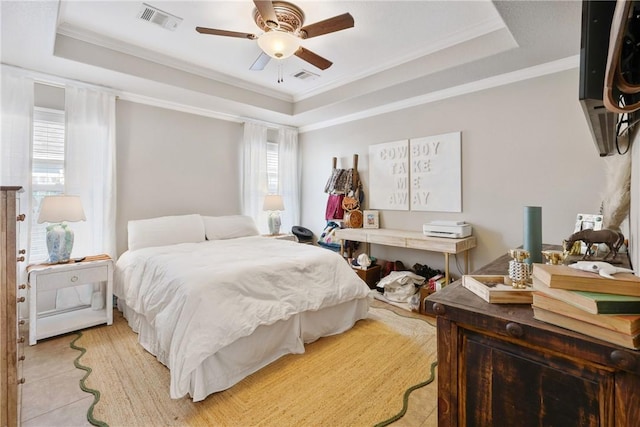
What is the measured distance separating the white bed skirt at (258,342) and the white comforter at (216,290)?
0.11 m

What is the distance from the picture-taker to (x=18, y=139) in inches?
106

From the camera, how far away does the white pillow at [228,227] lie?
3730 mm

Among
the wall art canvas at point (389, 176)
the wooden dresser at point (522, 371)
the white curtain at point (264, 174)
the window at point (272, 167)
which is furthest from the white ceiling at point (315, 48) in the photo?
the wooden dresser at point (522, 371)

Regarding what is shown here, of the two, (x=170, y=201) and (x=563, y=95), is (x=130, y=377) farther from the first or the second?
(x=563, y=95)

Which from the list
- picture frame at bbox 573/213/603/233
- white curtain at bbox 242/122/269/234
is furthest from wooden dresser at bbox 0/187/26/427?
picture frame at bbox 573/213/603/233

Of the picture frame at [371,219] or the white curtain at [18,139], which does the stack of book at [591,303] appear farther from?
the white curtain at [18,139]

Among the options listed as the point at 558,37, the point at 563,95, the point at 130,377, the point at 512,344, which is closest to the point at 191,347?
the point at 130,377

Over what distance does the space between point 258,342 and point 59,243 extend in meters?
2.16

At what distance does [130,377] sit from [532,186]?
3.76m

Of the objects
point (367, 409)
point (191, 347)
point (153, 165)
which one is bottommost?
point (367, 409)

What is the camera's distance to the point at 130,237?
3.13 m

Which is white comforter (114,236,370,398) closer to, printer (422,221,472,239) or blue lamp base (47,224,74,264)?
blue lamp base (47,224,74,264)

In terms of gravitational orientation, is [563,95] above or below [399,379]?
above

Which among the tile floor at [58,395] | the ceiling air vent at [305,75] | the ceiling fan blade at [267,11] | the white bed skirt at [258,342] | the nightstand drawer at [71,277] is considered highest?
the ceiling air vent at [305,75]
